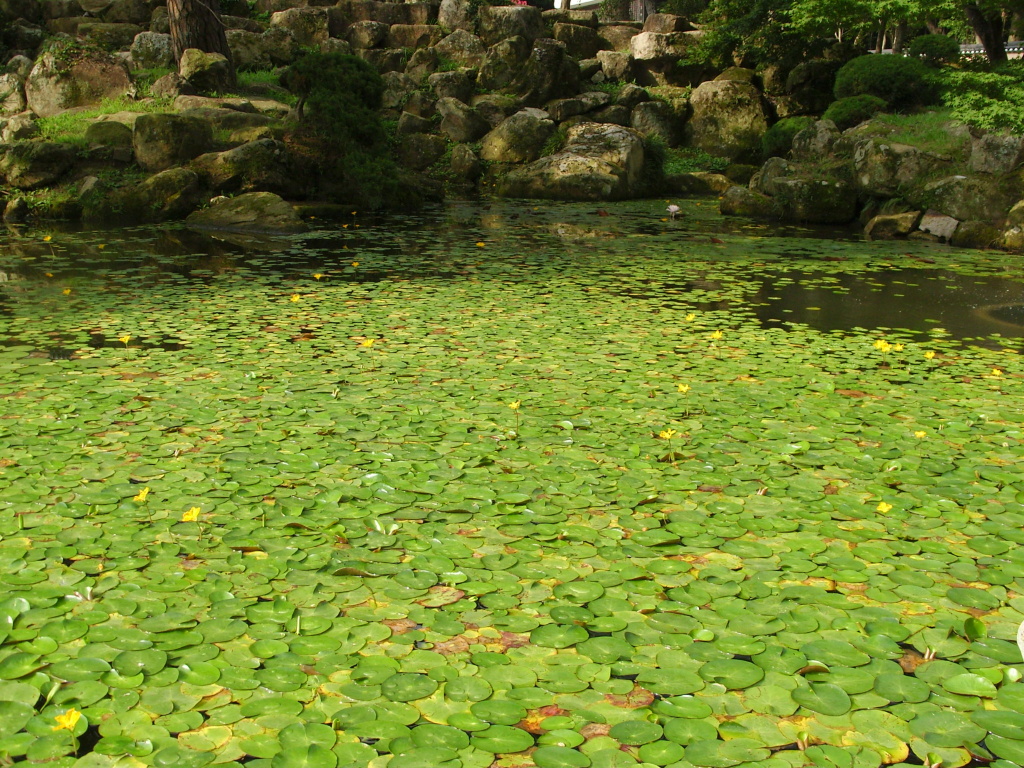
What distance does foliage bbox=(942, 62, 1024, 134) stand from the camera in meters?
10.3

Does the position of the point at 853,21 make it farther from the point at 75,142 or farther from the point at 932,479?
the point at 932,479

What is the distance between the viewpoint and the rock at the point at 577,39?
21.7 meters

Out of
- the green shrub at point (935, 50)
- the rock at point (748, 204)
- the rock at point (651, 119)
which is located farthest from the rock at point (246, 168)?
the green shrub at point (935, 50)

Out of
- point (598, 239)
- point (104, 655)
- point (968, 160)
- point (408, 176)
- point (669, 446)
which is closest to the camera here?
point (104, 655)

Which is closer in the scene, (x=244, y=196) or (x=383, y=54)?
(x=244, y=196)

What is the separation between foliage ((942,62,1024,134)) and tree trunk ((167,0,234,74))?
12384mm

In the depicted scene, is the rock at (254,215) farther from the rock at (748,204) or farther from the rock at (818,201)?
the rock at (818,201)

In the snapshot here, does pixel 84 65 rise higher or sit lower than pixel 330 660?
higher

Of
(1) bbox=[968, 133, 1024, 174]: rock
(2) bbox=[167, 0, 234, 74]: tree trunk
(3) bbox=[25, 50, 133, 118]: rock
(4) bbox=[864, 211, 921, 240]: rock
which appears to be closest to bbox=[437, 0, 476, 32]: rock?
(2) bbox=[167, 0, 234, 74]: tree trunk

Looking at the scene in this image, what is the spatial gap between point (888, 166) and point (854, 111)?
2.98 meters

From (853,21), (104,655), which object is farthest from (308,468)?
(853,21)

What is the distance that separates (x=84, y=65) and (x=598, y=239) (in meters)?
10.5

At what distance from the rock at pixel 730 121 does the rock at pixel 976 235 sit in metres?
8.51

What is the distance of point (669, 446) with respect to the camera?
3.64m
